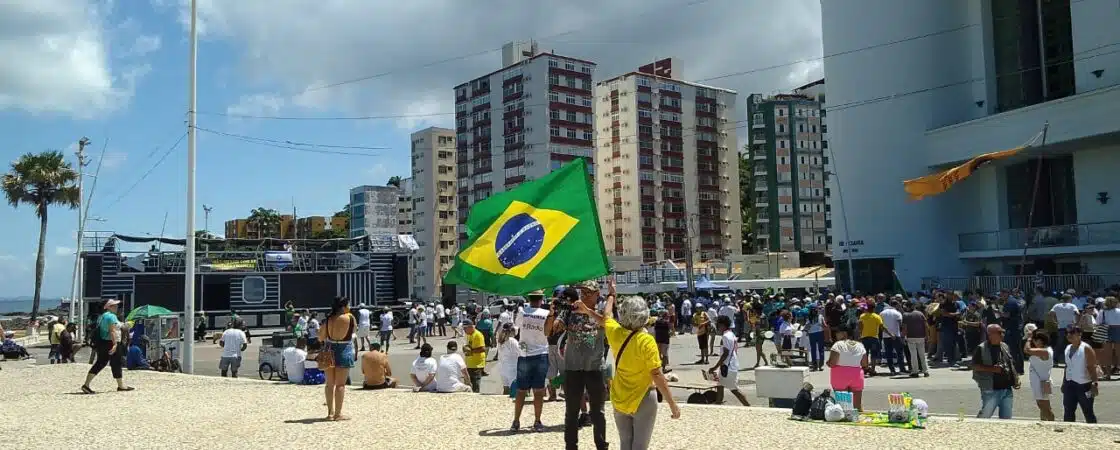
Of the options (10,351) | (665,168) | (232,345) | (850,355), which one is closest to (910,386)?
(850,355)

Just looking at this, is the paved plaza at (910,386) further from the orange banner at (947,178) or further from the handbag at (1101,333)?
the orange banner at (947,178)

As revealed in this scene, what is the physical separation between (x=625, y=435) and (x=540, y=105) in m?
83.5

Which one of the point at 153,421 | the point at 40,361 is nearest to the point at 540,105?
the point at 40,361

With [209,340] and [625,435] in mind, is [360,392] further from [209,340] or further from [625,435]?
[209,340]

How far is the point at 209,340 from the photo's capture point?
126 feet

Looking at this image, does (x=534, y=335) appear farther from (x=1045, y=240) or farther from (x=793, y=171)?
(x=793, y=171)

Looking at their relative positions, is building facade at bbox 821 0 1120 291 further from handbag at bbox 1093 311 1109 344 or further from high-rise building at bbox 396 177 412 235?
high-rise building at bbox 396 177 412 235

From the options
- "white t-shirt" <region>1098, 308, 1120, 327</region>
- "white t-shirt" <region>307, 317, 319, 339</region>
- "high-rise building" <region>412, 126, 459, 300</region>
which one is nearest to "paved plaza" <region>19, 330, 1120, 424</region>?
"white t-shirt" <region>1098, 308, 1120, 327</region>

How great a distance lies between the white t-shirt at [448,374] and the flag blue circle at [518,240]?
14.6 feet

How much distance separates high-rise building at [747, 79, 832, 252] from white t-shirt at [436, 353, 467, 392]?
88375 mm

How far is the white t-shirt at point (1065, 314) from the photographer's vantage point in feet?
56.6

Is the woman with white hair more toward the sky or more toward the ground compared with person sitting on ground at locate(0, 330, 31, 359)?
more toward the sky

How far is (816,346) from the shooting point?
18734 millimetres

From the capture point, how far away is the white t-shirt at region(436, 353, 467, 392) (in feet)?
45.5
